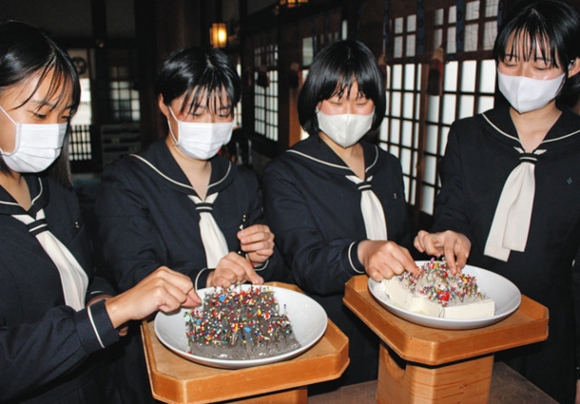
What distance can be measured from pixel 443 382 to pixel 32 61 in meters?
1.52

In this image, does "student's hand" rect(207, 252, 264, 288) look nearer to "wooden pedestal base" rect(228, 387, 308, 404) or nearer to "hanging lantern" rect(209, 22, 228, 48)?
"wooden pedestal base" rect(228, 387, 308, 404)

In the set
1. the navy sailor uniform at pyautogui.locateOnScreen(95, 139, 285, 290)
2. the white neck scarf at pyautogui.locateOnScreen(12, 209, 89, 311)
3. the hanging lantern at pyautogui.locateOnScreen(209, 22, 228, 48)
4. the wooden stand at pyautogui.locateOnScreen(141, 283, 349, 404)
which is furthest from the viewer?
the hanging lantern at pyautogui.locateOnScreen(209, 22, 228, 48)

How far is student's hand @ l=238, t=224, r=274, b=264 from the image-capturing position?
188cm

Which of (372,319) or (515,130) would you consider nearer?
(372,319)

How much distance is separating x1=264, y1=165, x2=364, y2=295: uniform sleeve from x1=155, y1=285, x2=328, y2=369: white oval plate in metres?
0.28

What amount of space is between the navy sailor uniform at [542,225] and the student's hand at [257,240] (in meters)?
0.72

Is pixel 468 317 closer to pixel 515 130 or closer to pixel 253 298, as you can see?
pixel 253 298

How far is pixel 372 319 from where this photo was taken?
146 centimetres

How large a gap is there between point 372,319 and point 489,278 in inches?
20.3

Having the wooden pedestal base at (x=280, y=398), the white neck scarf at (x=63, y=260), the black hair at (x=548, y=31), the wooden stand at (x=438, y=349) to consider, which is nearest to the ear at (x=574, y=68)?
the black hair at (x=548, y=31)

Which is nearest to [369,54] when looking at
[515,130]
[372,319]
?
[515,130]

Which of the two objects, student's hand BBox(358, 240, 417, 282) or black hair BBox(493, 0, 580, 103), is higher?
black hair BBox(493, 0, 580, 103)

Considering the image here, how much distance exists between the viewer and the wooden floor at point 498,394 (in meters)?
1.58

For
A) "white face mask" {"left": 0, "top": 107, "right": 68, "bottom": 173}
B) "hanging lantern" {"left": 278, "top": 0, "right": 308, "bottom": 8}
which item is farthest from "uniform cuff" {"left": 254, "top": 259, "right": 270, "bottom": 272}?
"hanging lantern" {"left": 278, "top": 0, "right": 308, "bottom": 8}
